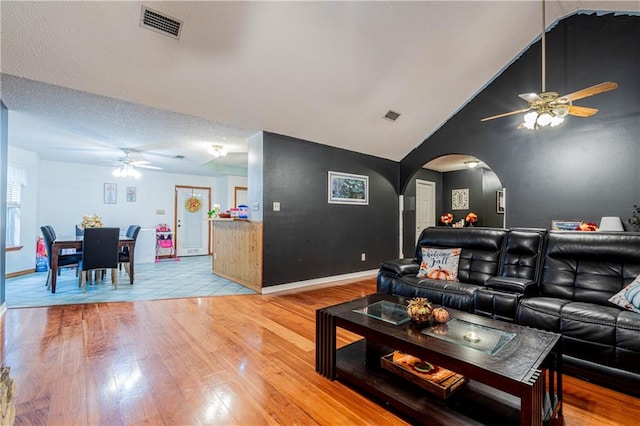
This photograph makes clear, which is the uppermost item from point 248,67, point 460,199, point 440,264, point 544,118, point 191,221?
point 248,67

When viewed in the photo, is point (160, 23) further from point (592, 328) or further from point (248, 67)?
point (592, 328)

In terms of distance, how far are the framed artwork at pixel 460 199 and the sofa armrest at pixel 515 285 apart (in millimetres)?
5590

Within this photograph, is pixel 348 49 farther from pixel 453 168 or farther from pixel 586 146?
pixel 453 168

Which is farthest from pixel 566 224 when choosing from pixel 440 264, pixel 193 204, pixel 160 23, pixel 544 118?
pixel 193 204

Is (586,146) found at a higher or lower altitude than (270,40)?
lower

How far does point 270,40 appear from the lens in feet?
9.76

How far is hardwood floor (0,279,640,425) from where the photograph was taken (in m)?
1.65

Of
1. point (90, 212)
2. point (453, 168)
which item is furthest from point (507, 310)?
point (90, 212)

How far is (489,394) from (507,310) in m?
0.96

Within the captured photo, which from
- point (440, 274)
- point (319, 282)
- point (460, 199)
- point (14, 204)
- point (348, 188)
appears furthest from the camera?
point (460, 199)

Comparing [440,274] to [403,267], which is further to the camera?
[403,267]

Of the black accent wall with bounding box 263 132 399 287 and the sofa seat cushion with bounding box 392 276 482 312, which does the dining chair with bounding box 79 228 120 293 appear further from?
the sofa seat cushion with bounding box 392 276 482 312

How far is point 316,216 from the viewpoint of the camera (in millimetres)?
5023

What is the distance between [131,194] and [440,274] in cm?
750
